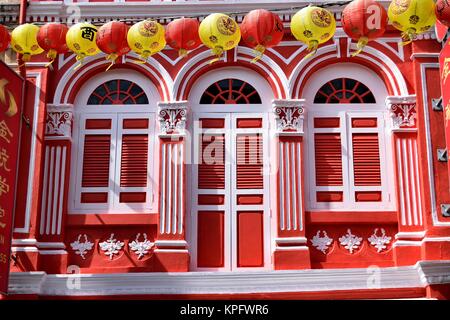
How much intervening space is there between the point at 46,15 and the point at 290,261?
156 inches

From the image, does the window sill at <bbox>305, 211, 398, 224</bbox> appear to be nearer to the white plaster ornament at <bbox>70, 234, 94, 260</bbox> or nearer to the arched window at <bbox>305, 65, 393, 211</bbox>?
the arched window at <bbox>305, 65, 393, 211</bbox>

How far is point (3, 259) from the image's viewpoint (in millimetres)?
8062

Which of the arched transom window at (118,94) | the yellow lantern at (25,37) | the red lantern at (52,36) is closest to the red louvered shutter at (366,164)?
the arched transom window at (118,94)

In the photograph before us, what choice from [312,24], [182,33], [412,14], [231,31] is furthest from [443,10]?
[182,33]

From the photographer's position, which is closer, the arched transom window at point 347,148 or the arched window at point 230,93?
the arched transom window at point 347,148

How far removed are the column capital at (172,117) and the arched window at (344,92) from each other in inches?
58.6

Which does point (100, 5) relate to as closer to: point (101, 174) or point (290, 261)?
point (101, 174)

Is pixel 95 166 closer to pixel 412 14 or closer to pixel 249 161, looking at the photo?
pixel 249 161

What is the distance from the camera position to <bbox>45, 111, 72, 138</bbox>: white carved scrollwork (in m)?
9.46

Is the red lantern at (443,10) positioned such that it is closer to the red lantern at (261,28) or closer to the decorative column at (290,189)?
the red lantern at (261,28)

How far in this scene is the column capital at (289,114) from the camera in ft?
30.6

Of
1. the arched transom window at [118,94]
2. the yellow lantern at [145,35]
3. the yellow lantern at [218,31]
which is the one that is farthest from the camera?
the arched transom window at [118,94]

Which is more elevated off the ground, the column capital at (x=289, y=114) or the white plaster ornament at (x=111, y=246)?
the column capital at (x=289, y=114)
